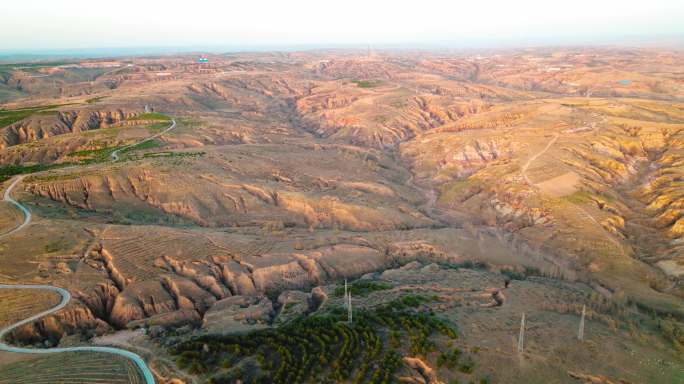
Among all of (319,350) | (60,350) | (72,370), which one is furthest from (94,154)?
(319,350)

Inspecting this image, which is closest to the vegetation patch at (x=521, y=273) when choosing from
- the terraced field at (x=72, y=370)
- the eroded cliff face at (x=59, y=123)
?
the terraced field at (x=72, y=370)

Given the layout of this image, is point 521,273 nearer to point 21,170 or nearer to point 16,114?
point 21,170

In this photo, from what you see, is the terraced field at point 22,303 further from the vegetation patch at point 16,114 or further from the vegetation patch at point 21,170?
the vegetation patch at point 16,114

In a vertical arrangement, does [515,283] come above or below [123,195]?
below

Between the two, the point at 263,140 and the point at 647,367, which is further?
the point at 263,140

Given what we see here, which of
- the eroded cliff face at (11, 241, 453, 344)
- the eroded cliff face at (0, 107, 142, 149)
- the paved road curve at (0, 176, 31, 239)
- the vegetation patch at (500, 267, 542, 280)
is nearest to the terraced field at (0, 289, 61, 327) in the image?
the eroded cliff face at (11, 241, 453, 344)

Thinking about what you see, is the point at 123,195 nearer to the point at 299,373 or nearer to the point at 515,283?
the point at 299,373

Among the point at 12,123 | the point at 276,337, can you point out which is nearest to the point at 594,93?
the point at 276,337
